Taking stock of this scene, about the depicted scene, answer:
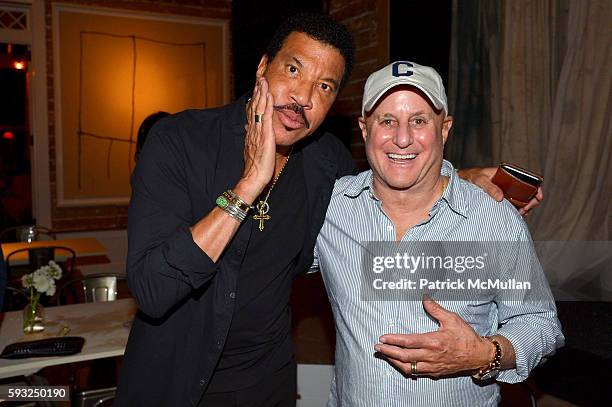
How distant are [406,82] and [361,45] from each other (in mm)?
2948

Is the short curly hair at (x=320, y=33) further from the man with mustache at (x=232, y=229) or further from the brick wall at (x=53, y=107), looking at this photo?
the brick wall at (x=53, y=107)

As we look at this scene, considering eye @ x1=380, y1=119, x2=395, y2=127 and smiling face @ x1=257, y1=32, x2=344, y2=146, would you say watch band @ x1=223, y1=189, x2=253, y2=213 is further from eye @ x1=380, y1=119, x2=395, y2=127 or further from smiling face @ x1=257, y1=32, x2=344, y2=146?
eye @ x1=380, y1=119, x2=395, y2=127

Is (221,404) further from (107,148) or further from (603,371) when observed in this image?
(107,148)

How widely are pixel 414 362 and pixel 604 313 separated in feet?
5.58

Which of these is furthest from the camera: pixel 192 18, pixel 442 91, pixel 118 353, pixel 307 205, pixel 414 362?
pixel 192 18

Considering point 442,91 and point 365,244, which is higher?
point 442,91

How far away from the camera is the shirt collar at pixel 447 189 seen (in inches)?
64.8

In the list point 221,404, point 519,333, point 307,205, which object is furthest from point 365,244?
point 221,404

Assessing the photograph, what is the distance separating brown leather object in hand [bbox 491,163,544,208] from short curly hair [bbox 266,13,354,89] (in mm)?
575

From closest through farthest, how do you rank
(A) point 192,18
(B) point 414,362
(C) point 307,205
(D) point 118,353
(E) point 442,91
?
(B) point 414,362 → (E) point 442,91 → (C) point 307,205 → (D) point 118,353 → (A) point 192,18

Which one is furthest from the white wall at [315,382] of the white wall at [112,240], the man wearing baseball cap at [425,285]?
the white wall at [112,240]

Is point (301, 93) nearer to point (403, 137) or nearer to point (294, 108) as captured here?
point (294, 108)

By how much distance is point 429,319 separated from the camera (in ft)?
5.26

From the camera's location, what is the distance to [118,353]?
8.61 feet
